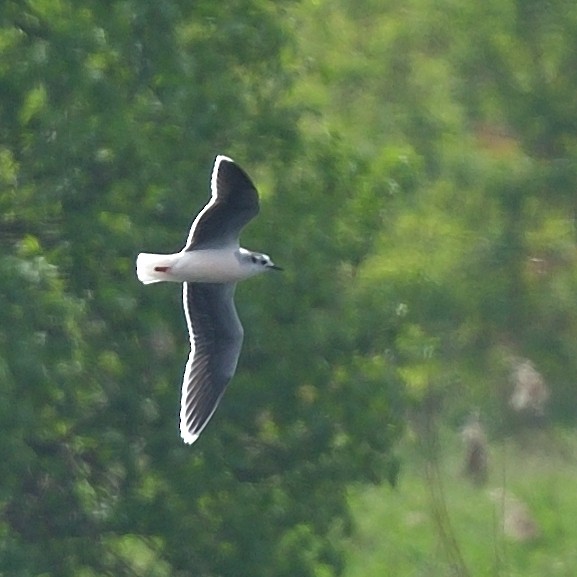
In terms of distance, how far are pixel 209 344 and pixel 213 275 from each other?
2.97 feet

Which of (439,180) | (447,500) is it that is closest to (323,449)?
(447,500)

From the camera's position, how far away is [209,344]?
12852mm

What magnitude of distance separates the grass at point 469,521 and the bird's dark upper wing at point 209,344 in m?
2.77

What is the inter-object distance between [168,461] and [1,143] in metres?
2.19

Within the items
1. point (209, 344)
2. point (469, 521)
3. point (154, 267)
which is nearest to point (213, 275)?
point (154, 267)

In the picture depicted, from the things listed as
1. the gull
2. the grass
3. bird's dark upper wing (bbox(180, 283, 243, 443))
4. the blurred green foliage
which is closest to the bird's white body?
the gull

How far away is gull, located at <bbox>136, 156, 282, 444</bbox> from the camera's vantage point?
1170cm

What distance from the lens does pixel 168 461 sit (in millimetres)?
15227

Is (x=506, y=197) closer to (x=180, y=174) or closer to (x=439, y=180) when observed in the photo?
(x=439, y=180)

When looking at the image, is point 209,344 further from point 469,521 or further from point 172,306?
point 469,521

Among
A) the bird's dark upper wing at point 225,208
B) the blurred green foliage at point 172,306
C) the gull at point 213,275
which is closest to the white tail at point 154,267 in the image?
the gull at point 213,275

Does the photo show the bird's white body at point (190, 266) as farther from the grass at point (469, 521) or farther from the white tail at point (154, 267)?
the grass at point (469, 521)

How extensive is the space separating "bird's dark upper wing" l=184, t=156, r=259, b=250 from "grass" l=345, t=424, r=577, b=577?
12.2 ft

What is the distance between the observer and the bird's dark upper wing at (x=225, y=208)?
11594 millimetres
